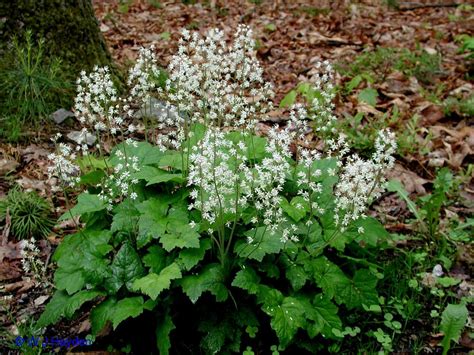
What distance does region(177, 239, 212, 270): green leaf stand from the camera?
293cm

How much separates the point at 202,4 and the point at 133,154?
7.19 metres

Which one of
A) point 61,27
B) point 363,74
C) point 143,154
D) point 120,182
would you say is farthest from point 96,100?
point 363,74

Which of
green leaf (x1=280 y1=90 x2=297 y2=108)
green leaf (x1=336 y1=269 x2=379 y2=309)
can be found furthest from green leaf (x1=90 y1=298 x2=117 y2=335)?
green leaf (x1=280 y1=90 x2=297 y2=108)

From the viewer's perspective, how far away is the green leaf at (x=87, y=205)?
3.22 m

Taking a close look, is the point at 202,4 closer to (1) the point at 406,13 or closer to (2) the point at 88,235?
(1) the point at 406,13

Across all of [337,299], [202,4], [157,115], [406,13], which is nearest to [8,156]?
[157,115]

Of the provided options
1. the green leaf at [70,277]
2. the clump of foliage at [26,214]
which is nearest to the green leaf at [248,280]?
the green leaf at [70,277]

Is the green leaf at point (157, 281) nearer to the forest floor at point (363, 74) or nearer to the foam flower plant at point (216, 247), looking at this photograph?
the foam flower plant at point (216, 247)

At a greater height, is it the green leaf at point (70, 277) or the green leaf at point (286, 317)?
the green leaf at point (70, 277)

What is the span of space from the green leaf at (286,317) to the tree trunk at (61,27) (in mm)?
3802

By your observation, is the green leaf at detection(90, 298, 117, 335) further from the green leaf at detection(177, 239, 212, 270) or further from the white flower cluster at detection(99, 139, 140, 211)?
the white flower cluster at detection(99, 139, 140, 211)

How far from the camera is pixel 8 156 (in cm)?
468

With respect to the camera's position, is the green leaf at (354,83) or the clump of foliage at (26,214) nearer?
the clump of foliage at (26,214)

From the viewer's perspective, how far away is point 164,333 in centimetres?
297
